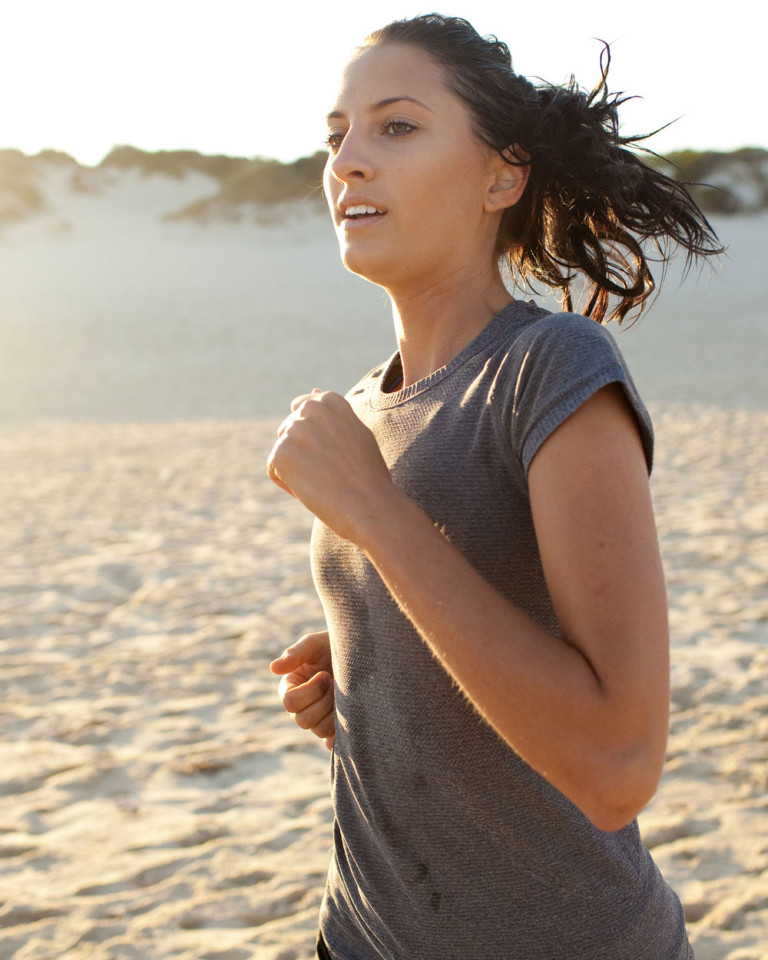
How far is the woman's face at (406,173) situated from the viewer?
1.42 metres

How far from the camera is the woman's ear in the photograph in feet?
4.93

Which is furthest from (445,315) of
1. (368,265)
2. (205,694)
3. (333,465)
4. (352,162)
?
(205,694)

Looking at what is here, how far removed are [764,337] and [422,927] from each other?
22.6m

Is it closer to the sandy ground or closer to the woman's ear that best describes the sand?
the sandy ground

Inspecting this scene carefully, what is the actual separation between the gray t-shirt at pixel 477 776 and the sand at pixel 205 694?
69.3 inches

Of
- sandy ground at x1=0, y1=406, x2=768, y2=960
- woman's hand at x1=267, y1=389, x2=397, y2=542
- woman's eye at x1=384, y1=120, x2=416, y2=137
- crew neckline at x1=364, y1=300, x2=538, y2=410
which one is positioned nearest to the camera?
woman's hand at x1=267, y1=389, x2=397, y2=542

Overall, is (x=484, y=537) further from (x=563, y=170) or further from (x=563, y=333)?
(x=563, y=170)

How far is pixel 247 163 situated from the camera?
40.9m

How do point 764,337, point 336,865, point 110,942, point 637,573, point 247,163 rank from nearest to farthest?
point 637,573 → point 336,865 → point 110,942 → point 764,337 → point 247,163

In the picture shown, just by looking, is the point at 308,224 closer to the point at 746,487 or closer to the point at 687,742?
the point at 746,487

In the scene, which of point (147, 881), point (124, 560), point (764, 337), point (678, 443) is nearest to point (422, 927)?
point (147, 881)

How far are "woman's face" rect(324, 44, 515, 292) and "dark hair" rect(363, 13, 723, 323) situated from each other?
0.13 ft

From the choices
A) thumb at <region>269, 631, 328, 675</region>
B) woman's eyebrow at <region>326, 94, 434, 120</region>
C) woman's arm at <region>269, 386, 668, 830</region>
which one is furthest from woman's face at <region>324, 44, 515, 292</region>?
thumb at <region>269, 631, 328, 675</region>

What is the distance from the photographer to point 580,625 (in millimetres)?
1060
